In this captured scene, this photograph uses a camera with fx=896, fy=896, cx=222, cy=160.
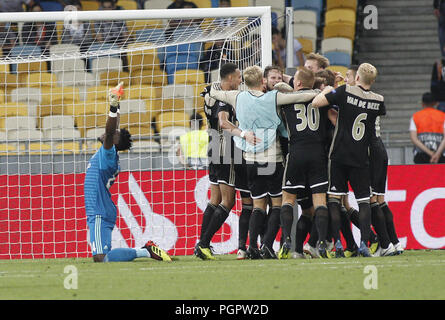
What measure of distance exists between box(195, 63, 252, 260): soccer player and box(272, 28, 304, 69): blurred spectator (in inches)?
200

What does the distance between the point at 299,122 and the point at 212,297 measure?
3.24m

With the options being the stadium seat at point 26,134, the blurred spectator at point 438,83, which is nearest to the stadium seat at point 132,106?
the stadium seat at point 26,134

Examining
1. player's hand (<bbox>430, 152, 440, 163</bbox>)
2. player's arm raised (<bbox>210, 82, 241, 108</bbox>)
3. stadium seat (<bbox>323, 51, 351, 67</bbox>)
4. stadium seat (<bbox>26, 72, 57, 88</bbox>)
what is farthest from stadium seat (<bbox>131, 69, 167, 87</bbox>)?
player's arm raised (<bbox>210, 82, 241, 108</bbox>)

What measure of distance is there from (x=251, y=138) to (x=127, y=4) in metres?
8.23

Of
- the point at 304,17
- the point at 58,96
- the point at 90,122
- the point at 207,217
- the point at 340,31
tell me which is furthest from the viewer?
the point at 340,31

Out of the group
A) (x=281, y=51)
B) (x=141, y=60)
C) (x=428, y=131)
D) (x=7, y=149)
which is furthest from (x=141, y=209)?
(x=281, y=51)

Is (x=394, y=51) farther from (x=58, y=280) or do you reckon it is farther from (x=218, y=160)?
(x=58, y=280)

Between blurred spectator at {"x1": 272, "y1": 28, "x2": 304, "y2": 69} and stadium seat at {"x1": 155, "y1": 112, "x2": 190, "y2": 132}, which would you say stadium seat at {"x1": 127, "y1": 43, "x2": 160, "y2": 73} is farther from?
blurred spectator at {"x1": 272, "y1": 28, "x2": 304, "y2": 69}

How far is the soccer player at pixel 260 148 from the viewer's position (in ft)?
26.8

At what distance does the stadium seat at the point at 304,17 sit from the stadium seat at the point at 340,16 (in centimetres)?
46

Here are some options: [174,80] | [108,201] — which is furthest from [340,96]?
[174,80]

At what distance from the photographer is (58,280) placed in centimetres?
618

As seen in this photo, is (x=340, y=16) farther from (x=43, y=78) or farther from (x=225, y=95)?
(x=225, y=95)

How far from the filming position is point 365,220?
8.08 m
